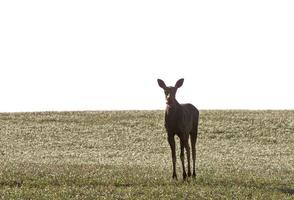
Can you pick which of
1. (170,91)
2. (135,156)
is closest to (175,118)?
(170,91)

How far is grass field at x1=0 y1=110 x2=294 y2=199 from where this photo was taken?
2114cm

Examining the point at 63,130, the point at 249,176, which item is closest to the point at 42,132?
the point at 63,130

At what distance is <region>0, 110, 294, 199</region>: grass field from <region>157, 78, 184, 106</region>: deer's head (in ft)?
9.61

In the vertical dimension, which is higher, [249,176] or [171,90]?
[171,90]

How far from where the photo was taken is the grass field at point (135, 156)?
21141 mm

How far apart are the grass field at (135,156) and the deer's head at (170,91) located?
2930 mm

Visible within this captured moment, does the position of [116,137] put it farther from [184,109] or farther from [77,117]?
[184,109]

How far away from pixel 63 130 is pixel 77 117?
6021 mm

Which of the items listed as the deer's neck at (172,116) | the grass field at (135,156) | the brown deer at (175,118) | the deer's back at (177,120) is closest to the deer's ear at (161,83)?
the brown deer at (175,118)

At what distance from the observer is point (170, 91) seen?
79.7 feet

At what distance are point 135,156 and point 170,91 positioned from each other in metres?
20.4

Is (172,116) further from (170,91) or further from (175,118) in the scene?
(170,91)

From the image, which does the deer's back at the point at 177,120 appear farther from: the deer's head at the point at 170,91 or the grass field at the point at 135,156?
the grass field at the point at 135,156

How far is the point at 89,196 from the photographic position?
1931cm
